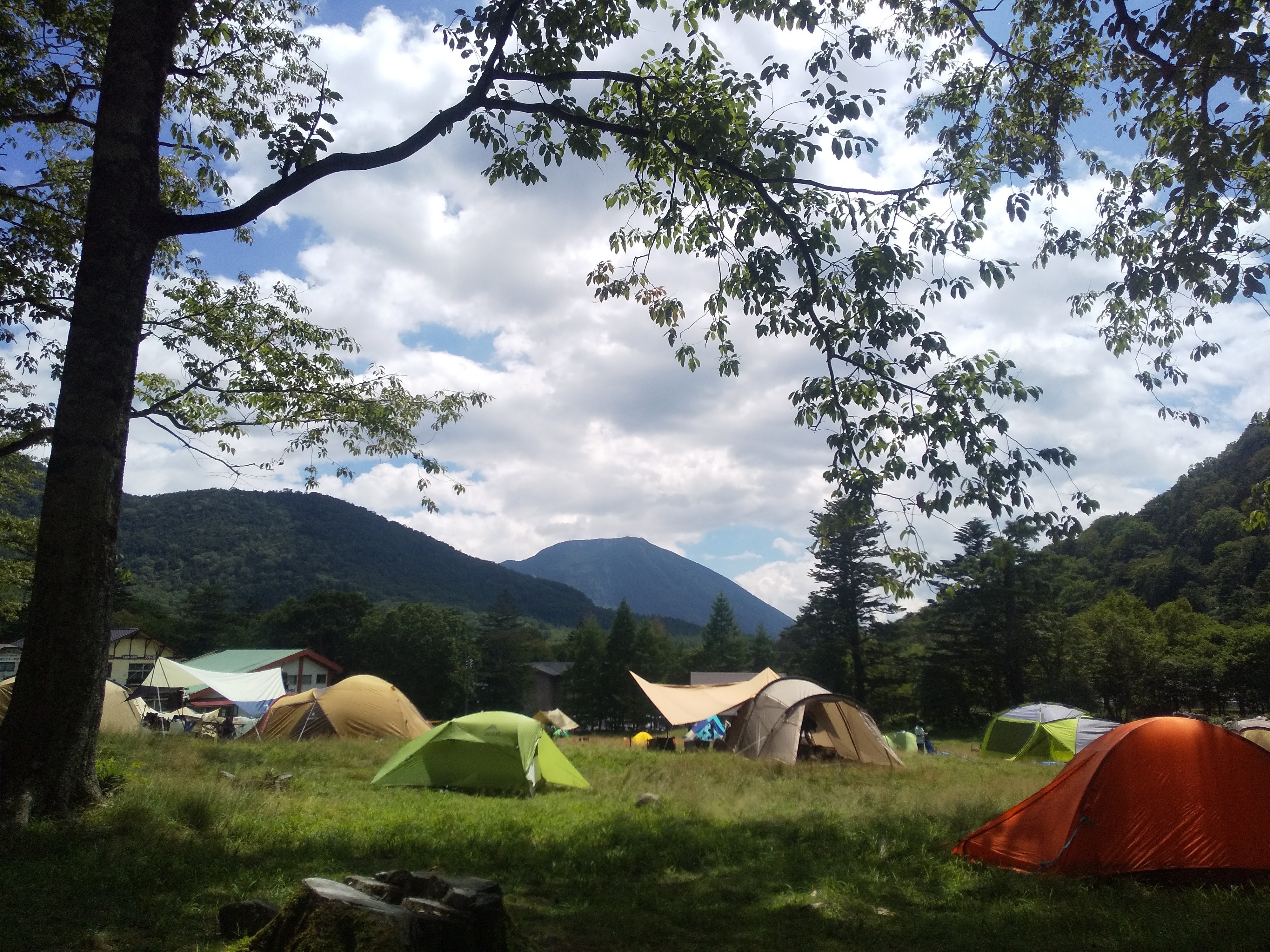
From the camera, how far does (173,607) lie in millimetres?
77750

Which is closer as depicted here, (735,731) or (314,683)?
(735,731)

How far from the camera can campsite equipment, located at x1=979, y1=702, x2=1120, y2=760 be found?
66.5ft

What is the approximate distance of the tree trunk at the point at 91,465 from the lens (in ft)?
17.0

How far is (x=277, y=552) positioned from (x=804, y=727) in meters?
90.7

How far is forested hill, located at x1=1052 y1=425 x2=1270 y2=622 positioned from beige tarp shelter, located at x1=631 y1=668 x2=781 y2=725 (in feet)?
100

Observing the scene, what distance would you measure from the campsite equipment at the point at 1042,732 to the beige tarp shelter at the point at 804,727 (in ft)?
21.8

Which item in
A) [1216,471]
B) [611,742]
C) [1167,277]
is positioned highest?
[1216,471]

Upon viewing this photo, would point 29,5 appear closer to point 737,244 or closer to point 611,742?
point 737,244

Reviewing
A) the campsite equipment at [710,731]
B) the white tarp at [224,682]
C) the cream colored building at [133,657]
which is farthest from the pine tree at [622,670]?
the campsite equipment at [710,731]

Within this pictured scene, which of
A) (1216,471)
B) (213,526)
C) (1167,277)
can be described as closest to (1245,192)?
(1167,277)

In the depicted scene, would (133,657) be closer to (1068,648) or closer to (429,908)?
(429,908)

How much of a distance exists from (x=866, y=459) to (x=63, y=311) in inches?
391

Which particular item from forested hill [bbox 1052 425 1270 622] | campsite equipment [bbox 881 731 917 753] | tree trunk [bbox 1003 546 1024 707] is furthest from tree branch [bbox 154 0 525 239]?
forested hill [bbox 1052 425 1270 622]

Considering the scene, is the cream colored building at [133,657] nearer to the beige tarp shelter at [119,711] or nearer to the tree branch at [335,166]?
the beige tarp shelter at [119,711]
